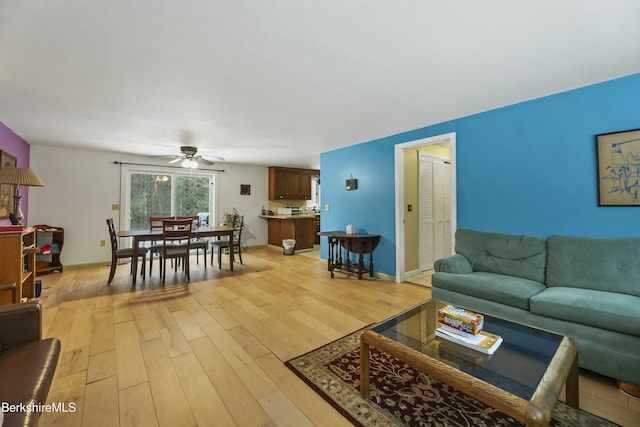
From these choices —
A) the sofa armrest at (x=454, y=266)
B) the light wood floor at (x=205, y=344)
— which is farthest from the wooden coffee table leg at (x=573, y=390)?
the sofa armrest at (x=454, y=266)

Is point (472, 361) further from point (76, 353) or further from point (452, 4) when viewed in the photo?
point (76, 353)

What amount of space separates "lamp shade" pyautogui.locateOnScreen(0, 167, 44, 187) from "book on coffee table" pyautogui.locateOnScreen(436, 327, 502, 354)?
163 inches

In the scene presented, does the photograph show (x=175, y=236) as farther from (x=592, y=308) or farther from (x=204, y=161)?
(x=592, y=308)

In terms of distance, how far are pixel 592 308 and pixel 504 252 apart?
3.19 ft

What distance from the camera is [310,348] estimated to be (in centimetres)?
213

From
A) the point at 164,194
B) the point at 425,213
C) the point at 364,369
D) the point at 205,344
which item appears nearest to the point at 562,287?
the point at 364,369

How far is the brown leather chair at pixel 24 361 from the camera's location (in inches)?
38.4

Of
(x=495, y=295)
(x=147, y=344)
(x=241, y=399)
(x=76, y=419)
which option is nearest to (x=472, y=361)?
(x=495, y=295)

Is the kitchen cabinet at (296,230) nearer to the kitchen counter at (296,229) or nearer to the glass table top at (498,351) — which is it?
the kitchen counter at (296,229)

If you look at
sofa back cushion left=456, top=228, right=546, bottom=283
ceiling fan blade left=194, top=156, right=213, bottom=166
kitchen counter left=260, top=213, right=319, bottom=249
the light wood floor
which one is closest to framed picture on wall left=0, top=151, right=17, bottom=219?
the light wood floor

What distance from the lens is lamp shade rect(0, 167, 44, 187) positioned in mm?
2750

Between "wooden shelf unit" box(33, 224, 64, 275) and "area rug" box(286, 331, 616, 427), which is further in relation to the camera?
"wooden shelf unit" box(33, 224, 64, 275)

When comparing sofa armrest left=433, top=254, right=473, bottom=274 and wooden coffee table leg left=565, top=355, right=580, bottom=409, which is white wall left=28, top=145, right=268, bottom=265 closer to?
sofa armrest left=433, top=254, right=473, bottom=274

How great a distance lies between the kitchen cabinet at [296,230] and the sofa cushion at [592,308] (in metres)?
4.93
